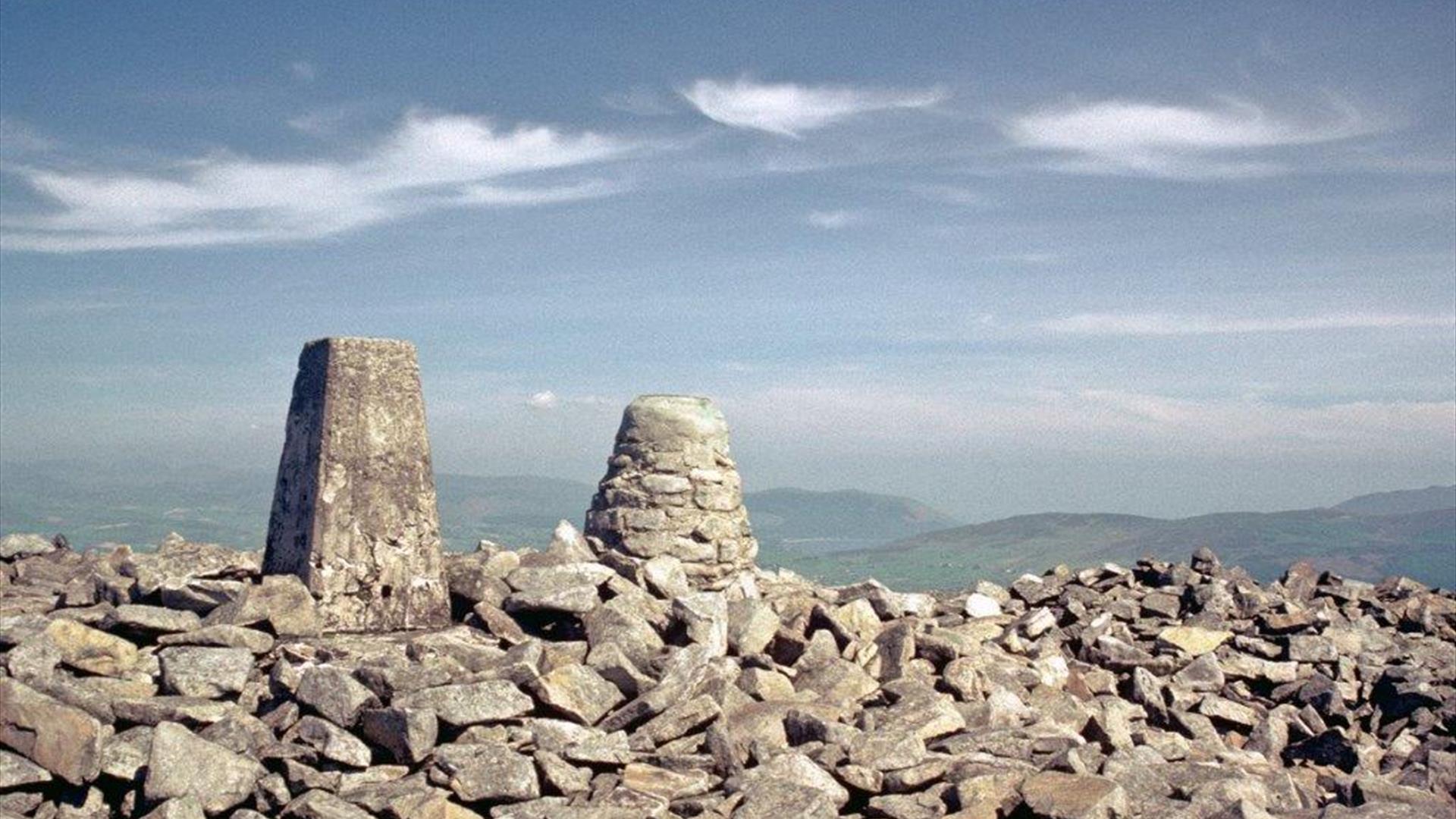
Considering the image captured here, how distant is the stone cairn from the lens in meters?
8.34

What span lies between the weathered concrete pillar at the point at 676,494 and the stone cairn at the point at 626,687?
1.9 inches

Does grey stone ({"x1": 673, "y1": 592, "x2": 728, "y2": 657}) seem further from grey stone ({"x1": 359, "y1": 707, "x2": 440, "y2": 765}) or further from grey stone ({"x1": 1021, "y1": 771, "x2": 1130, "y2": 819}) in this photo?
grey stone ({"x1": 1021, "y1": 771, "x2": 1130, "y2": 819})

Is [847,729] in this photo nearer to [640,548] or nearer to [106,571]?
[640,548]

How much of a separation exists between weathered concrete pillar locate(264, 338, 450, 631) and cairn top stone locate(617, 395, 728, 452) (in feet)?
16.2

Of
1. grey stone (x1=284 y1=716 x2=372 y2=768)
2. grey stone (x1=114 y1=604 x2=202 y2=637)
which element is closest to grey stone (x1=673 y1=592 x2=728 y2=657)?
grey stone (x1=284 y1=716 x2=372 y2=768)

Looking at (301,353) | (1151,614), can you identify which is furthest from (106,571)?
(1151,614)

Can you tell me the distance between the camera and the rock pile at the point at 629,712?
27.2ft

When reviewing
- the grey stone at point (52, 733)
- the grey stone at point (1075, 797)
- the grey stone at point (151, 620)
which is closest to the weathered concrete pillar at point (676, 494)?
the grey stone at point (151, 620)

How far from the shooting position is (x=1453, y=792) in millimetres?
11898

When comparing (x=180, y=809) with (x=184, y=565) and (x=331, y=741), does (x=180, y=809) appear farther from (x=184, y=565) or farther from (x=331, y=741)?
(x=184, y=565)

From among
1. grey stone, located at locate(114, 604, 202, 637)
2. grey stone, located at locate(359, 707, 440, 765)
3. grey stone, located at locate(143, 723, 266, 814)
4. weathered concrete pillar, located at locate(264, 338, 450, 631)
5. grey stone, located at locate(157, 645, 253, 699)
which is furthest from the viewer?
weathered concrete pillar, located at locate(264, 338, 450, 631)

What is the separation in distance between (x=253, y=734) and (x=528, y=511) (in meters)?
188

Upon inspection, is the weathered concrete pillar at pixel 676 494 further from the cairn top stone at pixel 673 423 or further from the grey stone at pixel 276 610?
the grey stone at pixel 276 610

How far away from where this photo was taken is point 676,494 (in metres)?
15.9
